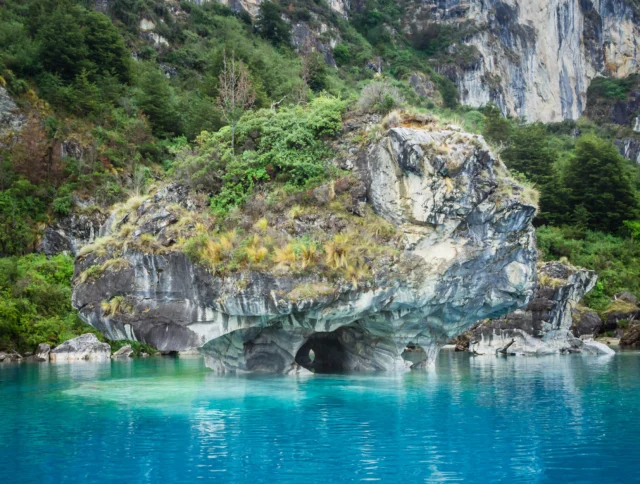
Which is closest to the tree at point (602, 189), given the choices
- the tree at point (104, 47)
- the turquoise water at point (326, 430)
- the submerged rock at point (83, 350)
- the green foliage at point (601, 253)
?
the green foliage at point (601, 253)

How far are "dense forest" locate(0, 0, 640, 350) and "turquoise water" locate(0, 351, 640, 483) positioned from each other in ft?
32.5

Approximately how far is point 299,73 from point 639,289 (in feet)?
128

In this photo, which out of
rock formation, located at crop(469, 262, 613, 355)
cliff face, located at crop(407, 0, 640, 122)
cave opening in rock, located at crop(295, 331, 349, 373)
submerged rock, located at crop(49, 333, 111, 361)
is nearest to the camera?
cave opening in rock, located at crop(295, 331, 349, 373)

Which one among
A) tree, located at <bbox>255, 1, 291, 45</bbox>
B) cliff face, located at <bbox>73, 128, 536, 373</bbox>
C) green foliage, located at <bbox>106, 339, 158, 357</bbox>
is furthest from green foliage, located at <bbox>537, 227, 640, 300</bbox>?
tree, located at <bbox>255, 1, 291, 45</bbox>

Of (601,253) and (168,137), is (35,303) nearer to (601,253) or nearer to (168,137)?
(168,137)

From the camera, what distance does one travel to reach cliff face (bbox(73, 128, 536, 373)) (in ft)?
75.4

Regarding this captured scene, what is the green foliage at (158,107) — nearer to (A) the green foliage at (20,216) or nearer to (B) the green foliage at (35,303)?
(A) the green foliage at (20,216)

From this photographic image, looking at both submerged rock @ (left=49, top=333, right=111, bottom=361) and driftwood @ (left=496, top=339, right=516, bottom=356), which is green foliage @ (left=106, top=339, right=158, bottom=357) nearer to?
submerged rock @ (left=49, top=333, right=111, bottom=361)

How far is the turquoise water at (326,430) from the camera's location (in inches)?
424

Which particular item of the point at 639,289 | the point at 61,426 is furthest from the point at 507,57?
the point at 61,426

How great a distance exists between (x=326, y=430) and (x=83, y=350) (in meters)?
33.7

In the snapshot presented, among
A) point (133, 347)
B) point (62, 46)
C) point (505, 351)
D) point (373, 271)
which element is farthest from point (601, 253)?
point (62, 46)

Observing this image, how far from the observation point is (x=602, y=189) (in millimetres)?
60938

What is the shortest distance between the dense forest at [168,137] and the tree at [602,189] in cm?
14
